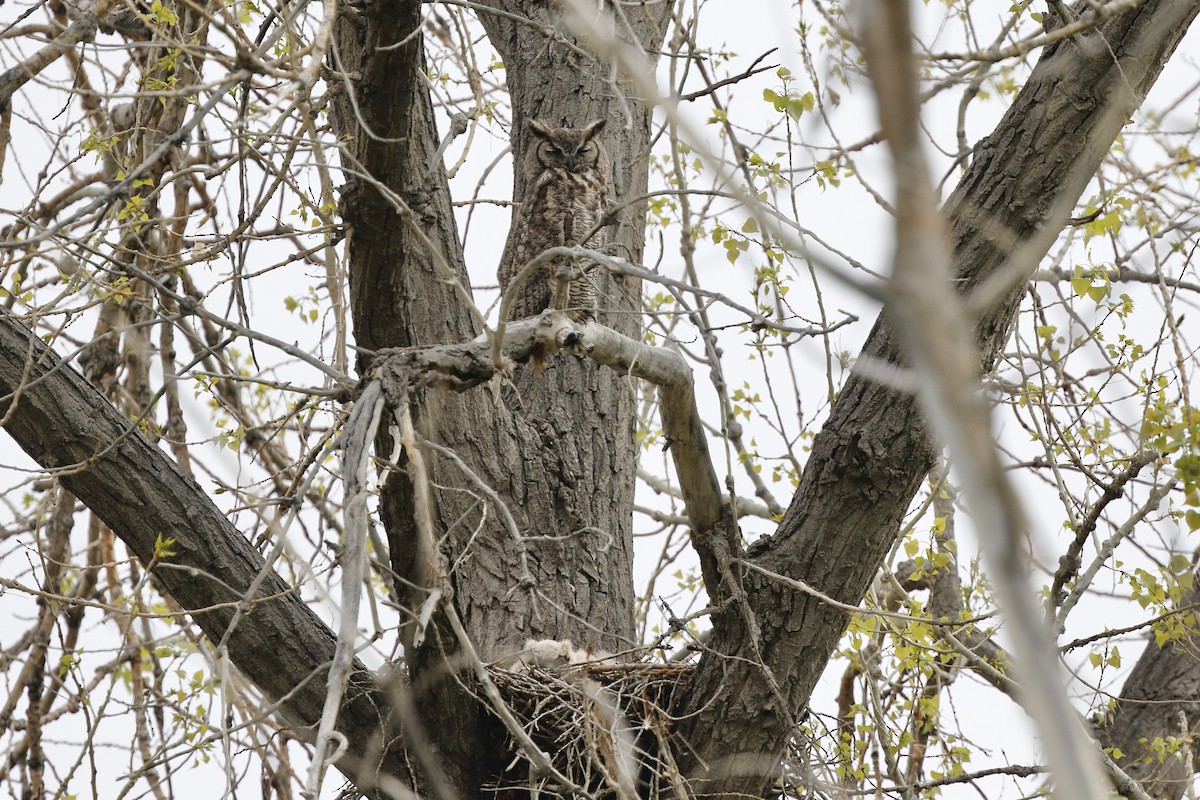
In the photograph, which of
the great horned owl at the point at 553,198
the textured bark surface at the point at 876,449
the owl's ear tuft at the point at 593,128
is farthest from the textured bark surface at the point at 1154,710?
the owl's ear tuft at the point at 593,128

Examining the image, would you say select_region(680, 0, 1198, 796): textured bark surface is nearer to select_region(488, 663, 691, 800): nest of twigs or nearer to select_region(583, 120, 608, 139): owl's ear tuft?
select_region(488, 663, 691, 800): nest of twigs

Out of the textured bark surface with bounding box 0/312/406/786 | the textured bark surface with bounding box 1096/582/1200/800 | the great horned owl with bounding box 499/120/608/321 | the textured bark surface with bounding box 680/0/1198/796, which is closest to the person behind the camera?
the textured bark surface with bounding box 680/0/1198/796

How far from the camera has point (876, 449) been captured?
2.28 metres

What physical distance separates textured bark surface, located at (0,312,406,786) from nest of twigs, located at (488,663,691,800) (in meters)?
0.33

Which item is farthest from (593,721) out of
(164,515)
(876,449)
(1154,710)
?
(1154,710)

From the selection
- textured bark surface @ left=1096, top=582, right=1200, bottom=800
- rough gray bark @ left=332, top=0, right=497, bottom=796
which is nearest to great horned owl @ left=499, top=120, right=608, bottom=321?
rough gray bark @ left=332, top=0, right=497, bottom=796

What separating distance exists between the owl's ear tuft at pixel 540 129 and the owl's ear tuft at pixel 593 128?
0.13 meters

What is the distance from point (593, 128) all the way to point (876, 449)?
2158 mm

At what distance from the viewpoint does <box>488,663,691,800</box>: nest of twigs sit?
239 cm

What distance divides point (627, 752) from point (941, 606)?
92.5 inches

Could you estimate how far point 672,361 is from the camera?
2.40 meters

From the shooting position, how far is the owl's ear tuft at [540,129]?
13.1 feet

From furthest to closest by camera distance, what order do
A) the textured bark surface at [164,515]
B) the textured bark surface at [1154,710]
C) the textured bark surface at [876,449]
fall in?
the textured bark surface at [1154,710]
the textured bark surface at [164,515]
the textured bark surface at [876,449]

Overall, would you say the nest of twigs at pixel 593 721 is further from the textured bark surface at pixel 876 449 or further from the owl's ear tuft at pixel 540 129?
the owl's ear tuft at pixel 540 129
